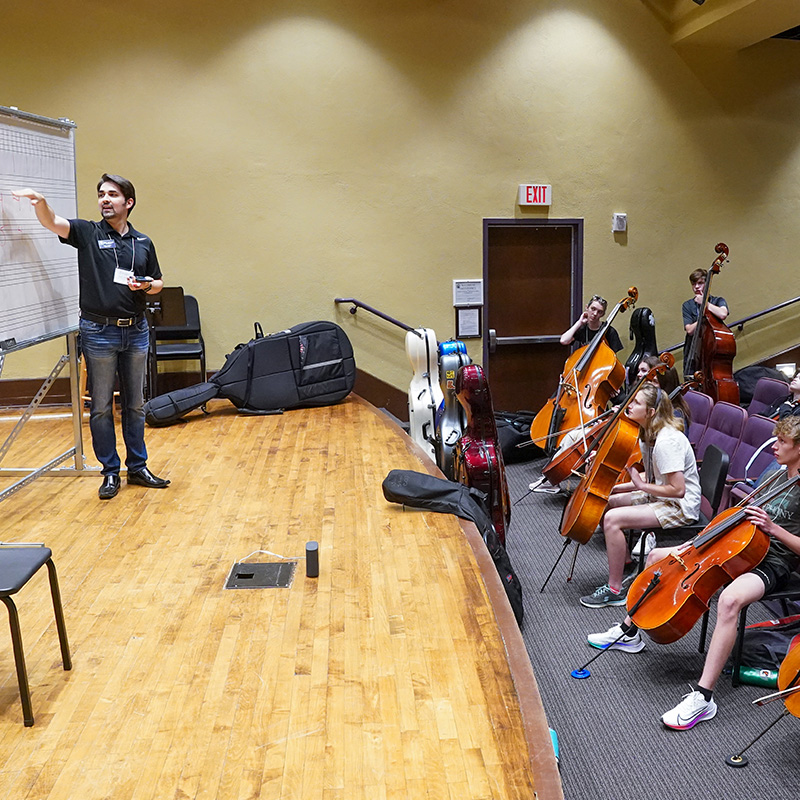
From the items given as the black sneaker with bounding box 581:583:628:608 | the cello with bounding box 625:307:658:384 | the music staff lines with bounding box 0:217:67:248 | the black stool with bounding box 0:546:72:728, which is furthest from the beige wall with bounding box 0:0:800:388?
the black stool with bounding box 0:546:72:728

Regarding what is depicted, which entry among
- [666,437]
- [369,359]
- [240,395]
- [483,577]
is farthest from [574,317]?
[483,577]

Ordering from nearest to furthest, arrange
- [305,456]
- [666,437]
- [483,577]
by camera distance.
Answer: [483,577]
[666,437]
[305,456]

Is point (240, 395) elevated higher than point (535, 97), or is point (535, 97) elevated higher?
point (535, 97)

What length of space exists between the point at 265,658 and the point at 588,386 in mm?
3621

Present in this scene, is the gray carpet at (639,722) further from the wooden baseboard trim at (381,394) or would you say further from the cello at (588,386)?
the wooden baseboard trim at (381,394)

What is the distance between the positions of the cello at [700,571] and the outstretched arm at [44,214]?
317 cm

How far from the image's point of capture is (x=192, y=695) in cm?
267

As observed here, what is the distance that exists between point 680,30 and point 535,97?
5.05ft

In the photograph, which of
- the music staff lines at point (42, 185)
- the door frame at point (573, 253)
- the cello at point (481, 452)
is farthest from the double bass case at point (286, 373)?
the cello at point (481, 452)

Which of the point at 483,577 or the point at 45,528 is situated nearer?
the point at 483,577

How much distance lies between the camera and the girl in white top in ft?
13.2

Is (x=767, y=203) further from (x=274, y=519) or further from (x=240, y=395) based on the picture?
(x=274, y=519)

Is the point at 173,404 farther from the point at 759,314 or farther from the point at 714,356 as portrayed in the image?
the point at 759,314

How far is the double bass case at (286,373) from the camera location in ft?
22.4
